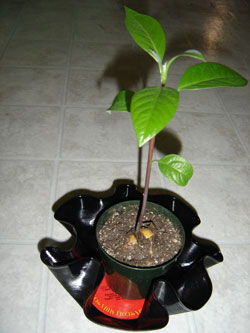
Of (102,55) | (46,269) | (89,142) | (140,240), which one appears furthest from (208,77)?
(102,55)

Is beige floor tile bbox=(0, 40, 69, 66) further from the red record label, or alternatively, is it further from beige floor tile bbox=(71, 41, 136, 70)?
the red record label

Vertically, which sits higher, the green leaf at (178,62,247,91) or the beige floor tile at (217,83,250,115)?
the green leaf at (178,62,247,91)

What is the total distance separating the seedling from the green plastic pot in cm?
19

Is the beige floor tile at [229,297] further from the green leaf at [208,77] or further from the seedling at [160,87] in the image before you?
the green leaf at [208,77]

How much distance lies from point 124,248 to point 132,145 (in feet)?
2.69

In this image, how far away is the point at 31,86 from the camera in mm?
1833

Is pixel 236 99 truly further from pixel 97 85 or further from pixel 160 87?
pixel 160 87

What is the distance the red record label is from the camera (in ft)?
2.75

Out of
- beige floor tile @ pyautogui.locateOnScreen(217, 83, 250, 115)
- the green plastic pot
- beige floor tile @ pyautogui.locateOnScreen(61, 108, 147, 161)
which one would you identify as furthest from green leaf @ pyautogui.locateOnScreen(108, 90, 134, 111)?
beige floor tile @ pyautogui.locateOnScreen(217, 83, 250, 115)

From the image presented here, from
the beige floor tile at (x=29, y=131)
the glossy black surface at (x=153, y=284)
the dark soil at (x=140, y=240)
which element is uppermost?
the dark soil at (x=140, y=240)

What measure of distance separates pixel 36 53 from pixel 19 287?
168 centimetres

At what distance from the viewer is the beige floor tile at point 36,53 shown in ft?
6.72

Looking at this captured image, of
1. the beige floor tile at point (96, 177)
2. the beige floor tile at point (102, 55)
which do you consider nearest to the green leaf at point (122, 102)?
the beige floor tile at point (96, 177)

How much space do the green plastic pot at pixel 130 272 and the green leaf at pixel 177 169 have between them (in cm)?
18
